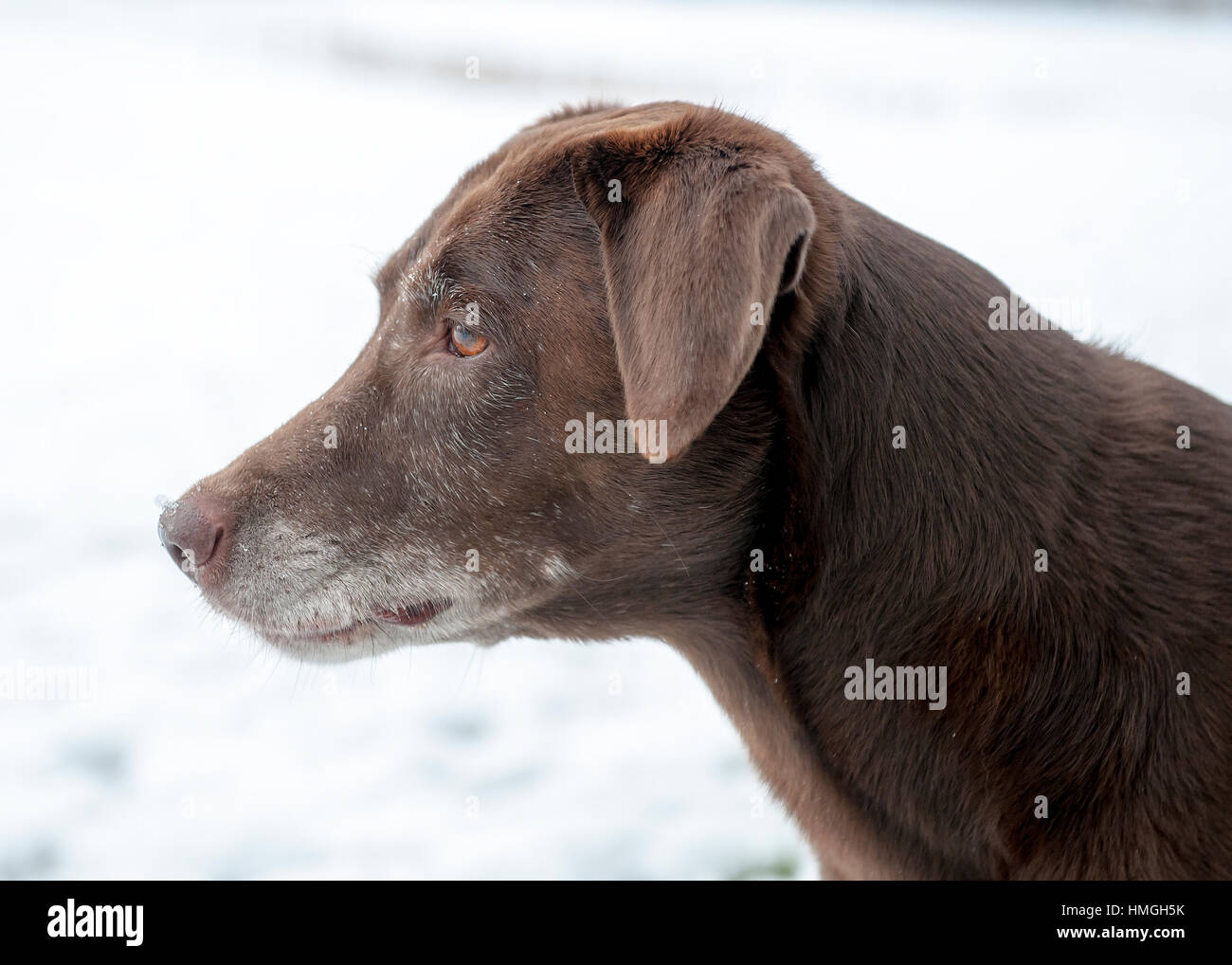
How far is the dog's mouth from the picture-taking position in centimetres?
239

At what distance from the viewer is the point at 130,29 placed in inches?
614

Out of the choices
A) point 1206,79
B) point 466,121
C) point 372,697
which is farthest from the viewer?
point 1206,79

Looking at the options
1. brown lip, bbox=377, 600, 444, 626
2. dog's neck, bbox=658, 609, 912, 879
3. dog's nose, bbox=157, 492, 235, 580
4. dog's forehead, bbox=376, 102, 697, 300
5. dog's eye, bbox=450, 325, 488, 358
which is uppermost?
dog's forehead, bbox=376, 102, 697, 300

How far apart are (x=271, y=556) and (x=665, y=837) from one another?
187 centimetres

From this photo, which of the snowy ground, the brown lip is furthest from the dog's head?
the snowy ground

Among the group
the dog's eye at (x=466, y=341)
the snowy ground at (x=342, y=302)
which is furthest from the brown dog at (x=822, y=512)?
the snowy ground at (x=342, y=302)

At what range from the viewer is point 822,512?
2141 millimetres

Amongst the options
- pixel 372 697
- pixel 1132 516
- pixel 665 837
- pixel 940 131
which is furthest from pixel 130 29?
pixel 1132 516

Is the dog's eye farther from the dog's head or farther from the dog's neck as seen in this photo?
the dog's neck

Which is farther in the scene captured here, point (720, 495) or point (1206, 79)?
point (1206, 79)

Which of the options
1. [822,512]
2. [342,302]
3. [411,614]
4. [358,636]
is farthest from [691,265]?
[342,302]

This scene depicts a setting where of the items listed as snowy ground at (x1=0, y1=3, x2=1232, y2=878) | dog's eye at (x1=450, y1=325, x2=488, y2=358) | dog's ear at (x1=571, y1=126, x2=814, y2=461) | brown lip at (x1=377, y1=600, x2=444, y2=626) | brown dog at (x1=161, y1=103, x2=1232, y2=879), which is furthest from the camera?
snowy ground at (x1=0, y1=3, x2=1232, y2=878)

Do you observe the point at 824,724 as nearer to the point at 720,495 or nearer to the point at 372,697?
the point at 720,495

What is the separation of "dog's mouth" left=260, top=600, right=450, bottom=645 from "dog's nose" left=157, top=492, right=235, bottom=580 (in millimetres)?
216
